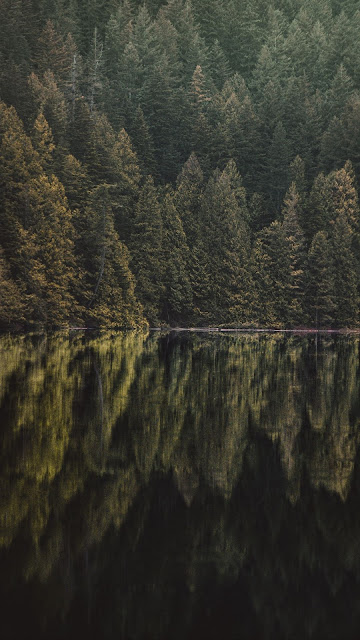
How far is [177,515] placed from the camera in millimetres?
12953

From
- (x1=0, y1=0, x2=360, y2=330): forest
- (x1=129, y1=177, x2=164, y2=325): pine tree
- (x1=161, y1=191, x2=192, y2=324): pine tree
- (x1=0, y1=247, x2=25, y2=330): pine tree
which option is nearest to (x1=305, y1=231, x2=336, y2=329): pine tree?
(x1=0, y1=0, x2=360, y2=330): forest

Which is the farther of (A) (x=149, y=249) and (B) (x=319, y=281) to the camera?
(B) (x=319, y=281)

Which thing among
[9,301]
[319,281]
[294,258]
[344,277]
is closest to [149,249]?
[294,258]

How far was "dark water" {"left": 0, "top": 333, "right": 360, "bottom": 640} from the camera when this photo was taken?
9.36m

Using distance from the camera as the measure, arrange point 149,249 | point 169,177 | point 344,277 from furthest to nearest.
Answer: point 169,177 < point 344,277 < point 149,249

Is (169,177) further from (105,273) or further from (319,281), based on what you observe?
(105,273)

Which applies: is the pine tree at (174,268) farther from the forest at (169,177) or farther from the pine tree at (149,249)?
the pine tree at (149,249)

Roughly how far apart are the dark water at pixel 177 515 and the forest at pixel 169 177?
44274mm

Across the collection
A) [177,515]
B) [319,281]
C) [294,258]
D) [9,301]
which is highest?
[294,258]

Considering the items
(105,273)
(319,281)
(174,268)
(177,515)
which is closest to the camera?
(177,515)

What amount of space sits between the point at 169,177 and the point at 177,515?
317ft

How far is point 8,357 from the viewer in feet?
128

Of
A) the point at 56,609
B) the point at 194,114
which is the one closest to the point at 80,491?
the point at 56,609

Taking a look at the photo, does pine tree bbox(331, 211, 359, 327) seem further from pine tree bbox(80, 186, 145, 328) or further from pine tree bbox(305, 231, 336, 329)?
pine tree bbox(80, 186, 145, 328)
